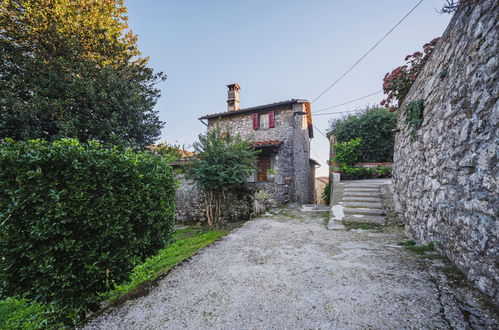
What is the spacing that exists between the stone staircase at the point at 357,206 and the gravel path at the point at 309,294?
160 centimetres

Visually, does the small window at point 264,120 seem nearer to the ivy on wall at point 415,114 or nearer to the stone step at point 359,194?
the stone step at point 359,194

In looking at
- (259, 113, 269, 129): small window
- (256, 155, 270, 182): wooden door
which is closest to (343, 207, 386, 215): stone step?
(256, 155, 270, 182): wooden door

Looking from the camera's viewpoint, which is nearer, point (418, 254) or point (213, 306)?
Answer: point (213, 306)

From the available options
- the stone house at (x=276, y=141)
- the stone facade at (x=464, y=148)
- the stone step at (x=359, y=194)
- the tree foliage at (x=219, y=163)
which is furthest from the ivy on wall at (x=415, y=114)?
the stone house at (x=276, y=141)

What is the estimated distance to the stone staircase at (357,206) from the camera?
184 inches

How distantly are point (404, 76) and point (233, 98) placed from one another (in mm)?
8908

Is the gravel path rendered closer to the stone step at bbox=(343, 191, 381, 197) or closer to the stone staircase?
the stone staircase

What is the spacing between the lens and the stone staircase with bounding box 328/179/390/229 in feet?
15.3

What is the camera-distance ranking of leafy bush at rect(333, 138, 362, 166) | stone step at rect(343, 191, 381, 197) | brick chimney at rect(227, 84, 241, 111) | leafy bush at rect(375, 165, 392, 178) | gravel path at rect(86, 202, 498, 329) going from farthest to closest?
brick chimney at rect(227, 84, 241, 111)
leafy bush at rect(333, 138, 362, 166)
leafy bush at rect(375, 165, 392, 178)
stone step at rect(343, 191, 381, 197)
gravel path at rect(86, 202, 498, 329)

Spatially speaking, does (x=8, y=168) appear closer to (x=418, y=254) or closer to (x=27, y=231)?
(x=27, y=231)

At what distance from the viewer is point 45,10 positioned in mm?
5930

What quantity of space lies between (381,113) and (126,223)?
1344 centimetres

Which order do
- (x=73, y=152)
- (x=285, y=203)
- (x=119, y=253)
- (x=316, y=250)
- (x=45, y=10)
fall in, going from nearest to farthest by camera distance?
(x=73, y=152)
(x=119, y=253)
(x=316, y=250)
(x=45, y=10)
(x=285, y=203)

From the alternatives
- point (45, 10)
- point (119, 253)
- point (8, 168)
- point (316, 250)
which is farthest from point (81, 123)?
point (316, 250)
